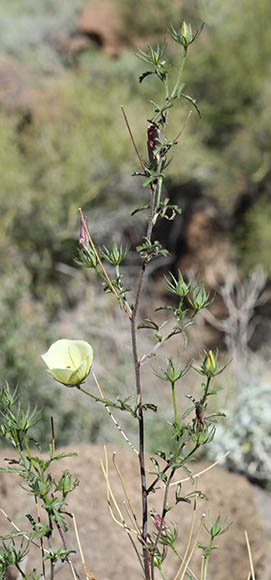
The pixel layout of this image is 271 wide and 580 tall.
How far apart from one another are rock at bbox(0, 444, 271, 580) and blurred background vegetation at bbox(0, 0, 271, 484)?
4.99 feet

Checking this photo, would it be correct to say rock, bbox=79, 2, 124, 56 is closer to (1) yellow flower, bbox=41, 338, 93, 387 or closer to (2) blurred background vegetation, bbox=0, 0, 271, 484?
(2) blurred background vegetation, bbox=0, 0, 271, 484

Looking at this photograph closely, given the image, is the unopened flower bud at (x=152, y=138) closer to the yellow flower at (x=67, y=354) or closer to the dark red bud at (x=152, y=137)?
the dark red bud at (x=152, y=137)

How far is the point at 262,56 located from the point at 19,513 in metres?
4.62

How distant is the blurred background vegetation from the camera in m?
4.08

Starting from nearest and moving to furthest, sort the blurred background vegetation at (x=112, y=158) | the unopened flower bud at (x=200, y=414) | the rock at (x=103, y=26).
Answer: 1. the unopened flower bud at (x=200, y=414)
2. the blurred background vegetation at (x=112, y=158)
3. the rock at (x=103, y=26)

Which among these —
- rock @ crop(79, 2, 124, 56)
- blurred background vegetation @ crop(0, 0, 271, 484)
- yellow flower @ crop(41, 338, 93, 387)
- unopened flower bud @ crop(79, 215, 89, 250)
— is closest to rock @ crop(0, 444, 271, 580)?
yellow flower @ crop(41, 338, 93, 387)

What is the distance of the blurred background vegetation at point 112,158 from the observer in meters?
4.08

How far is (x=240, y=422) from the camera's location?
279 centimetres

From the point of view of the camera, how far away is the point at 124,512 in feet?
5.29

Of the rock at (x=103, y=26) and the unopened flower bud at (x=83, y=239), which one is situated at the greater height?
the rock at (x=103, y=26)

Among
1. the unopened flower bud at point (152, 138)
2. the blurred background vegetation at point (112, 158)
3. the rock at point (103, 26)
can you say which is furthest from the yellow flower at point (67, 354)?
the rock at point (103, 26)

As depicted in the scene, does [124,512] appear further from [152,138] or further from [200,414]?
[152,138]

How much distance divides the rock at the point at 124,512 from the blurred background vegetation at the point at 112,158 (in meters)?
1.52

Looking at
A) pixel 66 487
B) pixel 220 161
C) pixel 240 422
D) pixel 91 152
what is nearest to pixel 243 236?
pixel 220 161
